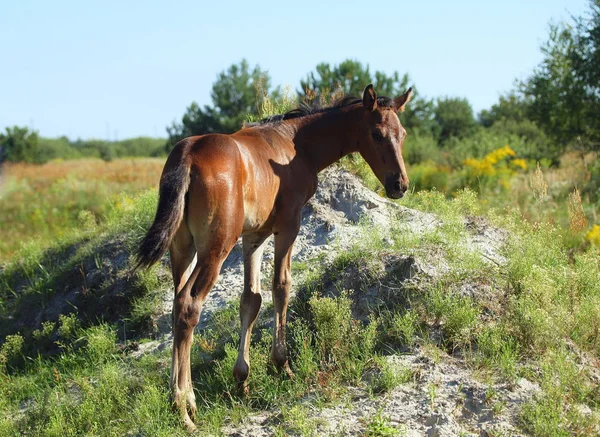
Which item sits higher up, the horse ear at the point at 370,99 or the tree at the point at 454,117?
the tree at the point at 454,117

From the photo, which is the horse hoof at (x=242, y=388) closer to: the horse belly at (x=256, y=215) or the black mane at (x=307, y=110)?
the horse belly at (x=256, y=215)

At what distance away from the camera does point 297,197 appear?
662 cm

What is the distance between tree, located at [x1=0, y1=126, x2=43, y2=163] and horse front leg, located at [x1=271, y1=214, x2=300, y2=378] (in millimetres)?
40417

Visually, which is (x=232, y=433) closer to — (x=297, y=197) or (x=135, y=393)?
(x=135, y=393)

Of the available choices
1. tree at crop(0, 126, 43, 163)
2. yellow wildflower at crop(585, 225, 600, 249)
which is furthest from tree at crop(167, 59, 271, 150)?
yellow wildflower at crop(585, 225, 600, 249)

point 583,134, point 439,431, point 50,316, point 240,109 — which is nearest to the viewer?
point 439,431

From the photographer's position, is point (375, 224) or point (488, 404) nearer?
point (488, 404)

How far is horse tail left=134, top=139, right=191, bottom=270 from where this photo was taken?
17.3 feet

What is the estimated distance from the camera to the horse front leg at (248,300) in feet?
20.7

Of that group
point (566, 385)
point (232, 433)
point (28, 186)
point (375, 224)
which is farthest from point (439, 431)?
point (28, 186)

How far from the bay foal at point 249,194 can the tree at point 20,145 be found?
4008 centimetres

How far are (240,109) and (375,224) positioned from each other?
31.4 metres

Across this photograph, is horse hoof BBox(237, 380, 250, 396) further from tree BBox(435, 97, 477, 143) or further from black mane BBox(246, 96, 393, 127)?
tree BBox(435, 97, 477, 143)

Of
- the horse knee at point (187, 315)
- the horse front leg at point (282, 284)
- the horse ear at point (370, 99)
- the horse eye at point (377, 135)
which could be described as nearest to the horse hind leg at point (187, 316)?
the horse knee at point (187, 315)
